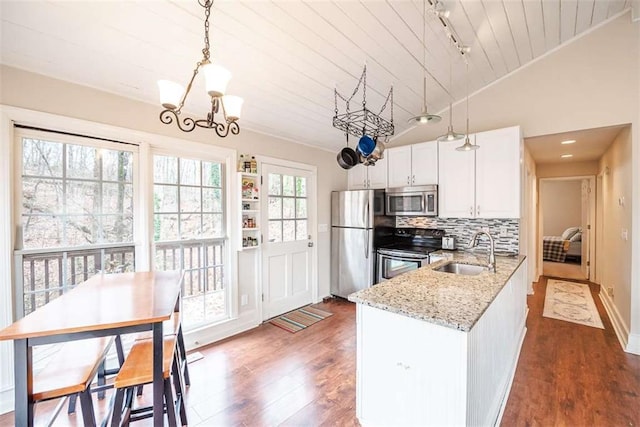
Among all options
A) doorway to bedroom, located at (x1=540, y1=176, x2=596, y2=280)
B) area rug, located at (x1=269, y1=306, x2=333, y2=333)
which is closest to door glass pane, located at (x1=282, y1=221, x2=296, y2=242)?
area rug, located at (x1=269, y1=306, x2=333, y2=333)

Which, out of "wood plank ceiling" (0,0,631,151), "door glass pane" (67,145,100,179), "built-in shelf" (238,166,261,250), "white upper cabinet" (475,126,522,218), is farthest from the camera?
"built-in shelf" (238,166,261,250)

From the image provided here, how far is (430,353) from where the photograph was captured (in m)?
1.42

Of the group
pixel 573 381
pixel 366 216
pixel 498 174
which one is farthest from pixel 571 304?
pixel 366 216

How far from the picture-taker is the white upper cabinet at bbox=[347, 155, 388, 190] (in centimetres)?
409

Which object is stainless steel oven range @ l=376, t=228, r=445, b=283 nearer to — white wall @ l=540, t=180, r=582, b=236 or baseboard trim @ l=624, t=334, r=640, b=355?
baseboard trim @ l=624, t=334, r=640, b=355

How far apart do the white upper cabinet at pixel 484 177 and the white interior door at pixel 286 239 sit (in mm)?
1784

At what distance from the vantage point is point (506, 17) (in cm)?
248

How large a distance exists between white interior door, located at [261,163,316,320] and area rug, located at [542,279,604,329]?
3191mm

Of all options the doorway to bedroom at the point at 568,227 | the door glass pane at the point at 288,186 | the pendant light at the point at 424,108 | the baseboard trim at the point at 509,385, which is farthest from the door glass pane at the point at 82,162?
the doorway to bedroom at the point at 568,227

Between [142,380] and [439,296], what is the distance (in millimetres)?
1624

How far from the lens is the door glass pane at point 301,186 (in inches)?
154

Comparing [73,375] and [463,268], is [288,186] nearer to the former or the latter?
[463,268]

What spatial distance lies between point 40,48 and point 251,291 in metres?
2.66

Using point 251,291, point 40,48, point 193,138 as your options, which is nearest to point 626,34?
point 193,138
